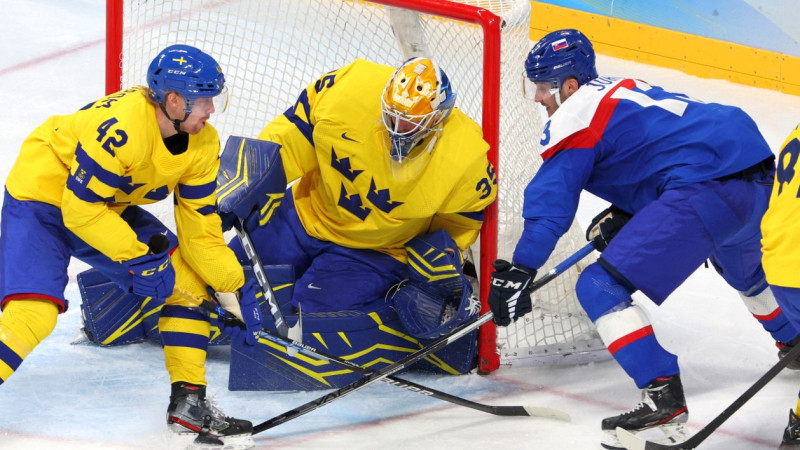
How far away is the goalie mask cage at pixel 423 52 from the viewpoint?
3.57 metres

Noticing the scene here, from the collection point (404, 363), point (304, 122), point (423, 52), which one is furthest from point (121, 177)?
point (423, 52)

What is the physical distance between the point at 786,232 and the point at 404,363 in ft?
4.18

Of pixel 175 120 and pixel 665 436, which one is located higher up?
pixel 175 120

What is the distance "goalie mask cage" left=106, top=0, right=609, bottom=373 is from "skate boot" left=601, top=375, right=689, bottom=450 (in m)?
0.69

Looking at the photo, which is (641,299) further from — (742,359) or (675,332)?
(742,359)

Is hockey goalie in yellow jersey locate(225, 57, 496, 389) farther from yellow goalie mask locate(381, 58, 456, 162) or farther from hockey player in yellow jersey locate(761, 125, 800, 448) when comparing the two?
hockey player in yellow jersey locate(761, 125, 800, 448)

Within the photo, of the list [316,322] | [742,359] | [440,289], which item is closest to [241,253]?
[316,322]

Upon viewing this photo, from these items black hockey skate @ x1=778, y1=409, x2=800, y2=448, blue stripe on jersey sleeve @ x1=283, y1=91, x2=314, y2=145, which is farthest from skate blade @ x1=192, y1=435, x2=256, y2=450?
black hockey skate @ x1=778, y1=409, x2=800, y2=448

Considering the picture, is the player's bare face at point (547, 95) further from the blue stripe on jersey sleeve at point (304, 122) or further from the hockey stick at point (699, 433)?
the hockey stick at point (699, 433)

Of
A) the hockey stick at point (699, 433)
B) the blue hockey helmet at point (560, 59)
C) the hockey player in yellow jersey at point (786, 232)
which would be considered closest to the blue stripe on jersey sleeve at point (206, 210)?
the blue hockey helmet at point (560, 59)

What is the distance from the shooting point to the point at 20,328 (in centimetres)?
299

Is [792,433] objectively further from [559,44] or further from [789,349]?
[559,44]

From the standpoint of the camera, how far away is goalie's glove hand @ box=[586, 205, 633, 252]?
3.41 metres

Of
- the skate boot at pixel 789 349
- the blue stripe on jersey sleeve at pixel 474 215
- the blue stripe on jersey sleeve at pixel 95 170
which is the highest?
the blue stripe on jersey sleeve at pixel 95 170
